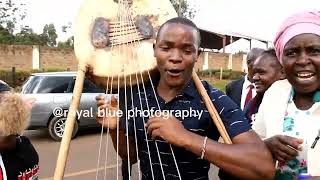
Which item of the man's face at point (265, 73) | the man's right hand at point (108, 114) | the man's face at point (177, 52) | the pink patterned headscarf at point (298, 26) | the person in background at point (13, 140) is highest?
the pink patterned headscarf at point (298, 26)

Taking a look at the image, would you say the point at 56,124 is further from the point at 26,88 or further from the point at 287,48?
the point at 287,48

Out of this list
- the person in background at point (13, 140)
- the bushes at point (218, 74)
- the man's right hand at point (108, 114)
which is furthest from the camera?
the bushes at point (218, 74)

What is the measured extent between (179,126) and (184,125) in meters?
0.20

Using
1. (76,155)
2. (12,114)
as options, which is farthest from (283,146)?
(76,155)

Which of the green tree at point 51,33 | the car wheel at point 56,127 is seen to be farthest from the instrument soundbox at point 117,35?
the green tree at point 51,33

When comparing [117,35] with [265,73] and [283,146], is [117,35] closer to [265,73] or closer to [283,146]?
[283,146]

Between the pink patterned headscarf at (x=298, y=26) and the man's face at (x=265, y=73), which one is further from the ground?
the pink patterned headscarf at (x=298, y=26)

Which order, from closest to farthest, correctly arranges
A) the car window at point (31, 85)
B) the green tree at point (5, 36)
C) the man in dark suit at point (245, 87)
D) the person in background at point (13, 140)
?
the person in background at point (13, 140) → the man in dark suit at point (245, 87) → the car window at point (31, 85) → the green tree at point (5, 36)

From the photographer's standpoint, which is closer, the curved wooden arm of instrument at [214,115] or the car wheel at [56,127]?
the curved wooden arm of instrument at [214,115]

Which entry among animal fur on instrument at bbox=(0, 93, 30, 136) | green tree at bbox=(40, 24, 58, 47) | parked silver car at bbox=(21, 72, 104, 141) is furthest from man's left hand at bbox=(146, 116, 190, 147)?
green tree at bbox=(40, 24, 58, 47)

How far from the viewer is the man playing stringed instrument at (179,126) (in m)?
1.51

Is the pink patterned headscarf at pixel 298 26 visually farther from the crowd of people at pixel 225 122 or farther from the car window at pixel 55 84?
the car window at pixel 55 84

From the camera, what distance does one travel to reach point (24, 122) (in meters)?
2.24

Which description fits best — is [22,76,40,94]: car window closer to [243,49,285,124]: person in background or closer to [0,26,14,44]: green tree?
[243,49,285,124]: person in background
